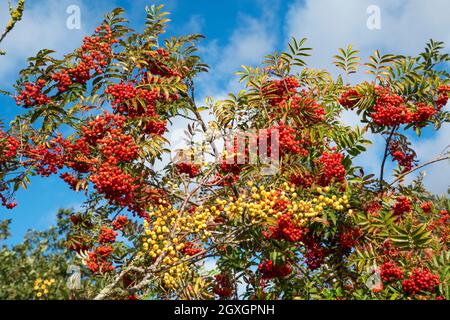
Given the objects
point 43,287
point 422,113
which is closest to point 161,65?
point 422,113

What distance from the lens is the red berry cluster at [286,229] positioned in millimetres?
5090

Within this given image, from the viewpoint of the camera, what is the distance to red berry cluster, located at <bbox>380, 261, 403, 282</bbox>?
17.9ft

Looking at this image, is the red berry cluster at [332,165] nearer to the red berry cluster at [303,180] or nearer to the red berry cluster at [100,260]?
the red berry cluster at [303,180]

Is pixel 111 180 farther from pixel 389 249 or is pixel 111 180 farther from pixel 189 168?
pixel 389 249

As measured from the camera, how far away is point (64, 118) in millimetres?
6727

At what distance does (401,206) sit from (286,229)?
219cm

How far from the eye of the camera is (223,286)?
679cm

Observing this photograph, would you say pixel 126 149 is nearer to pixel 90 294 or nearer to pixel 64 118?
pixel 64 118

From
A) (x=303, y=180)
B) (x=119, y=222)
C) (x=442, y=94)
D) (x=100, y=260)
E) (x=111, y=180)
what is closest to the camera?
(x=111, y=180)

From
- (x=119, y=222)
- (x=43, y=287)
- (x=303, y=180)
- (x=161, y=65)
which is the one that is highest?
(x=161, y=65)

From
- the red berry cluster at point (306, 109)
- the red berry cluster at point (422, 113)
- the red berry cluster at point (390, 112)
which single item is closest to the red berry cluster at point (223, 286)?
the red berry cluster at point (306, 109)

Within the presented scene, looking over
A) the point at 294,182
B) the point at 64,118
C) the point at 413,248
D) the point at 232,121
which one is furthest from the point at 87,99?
the point at 413,248

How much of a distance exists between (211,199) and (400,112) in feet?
8.80

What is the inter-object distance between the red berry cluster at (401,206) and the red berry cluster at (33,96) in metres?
4.62
